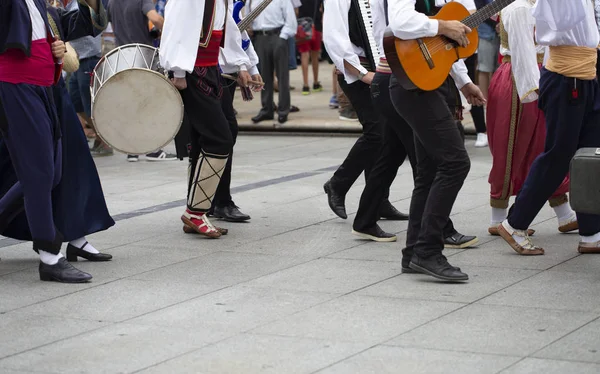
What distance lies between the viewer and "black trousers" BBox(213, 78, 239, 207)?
8047 millimetres

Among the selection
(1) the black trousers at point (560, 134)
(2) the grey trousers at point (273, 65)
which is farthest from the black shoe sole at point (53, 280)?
(2) the grey trousers at point (273, 65)

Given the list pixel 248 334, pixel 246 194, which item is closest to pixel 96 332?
pixel 248 334

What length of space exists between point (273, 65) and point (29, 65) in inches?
346

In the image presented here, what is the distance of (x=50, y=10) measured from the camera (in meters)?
6.49

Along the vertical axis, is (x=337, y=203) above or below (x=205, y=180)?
below

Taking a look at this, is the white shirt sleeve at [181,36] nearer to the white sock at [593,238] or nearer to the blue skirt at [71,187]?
the blue skirt at [71,187]

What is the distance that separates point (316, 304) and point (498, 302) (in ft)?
2.98

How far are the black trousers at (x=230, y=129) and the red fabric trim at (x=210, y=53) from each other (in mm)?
532

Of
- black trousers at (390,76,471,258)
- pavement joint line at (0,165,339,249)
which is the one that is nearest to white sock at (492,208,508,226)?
black trousers at (390,76,471,258)

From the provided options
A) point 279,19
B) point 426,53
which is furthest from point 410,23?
point 279,19

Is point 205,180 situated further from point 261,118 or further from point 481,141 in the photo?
point 261,118

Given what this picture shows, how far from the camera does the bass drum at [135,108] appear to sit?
7.33 metres

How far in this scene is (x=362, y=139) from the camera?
7.97 meters

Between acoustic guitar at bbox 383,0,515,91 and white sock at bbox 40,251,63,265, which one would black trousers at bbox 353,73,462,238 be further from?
white sock at bbox 40,251,63,265
